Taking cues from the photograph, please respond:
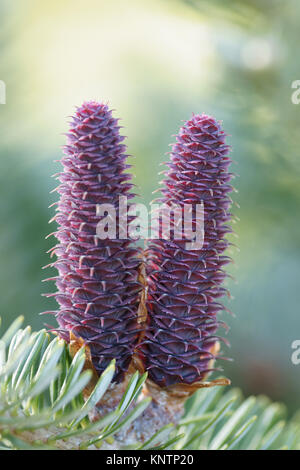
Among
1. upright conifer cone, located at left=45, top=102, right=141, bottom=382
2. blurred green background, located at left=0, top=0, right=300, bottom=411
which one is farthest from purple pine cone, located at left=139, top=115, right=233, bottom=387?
blurred green background, located at left=0, top=0, right=300, bottom=411

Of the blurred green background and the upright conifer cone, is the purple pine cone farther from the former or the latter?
the blurred green background

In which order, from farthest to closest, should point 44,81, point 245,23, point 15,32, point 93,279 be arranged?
point 44,81
point 15,32
point 245,23
point 93,279

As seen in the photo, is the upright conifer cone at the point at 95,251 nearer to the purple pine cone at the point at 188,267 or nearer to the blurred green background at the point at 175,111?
the purple pine cone at the point at 188,267

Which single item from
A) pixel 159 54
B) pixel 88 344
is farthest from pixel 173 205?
pixel 159 54

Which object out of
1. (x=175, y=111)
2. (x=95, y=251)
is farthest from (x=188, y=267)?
(x=175, y=111)

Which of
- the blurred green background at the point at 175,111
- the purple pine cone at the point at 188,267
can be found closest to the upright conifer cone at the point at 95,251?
the purple pine cone at the point at 188,267

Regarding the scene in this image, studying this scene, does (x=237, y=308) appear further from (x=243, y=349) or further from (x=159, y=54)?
(x=159, y=54)
